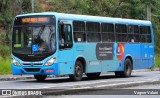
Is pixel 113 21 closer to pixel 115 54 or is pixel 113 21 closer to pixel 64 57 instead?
pixel 115 54

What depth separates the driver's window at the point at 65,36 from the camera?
68.8 ft

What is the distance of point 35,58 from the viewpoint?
68.3 ft

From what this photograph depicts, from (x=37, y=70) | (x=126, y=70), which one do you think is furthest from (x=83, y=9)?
(x=37, y=70)

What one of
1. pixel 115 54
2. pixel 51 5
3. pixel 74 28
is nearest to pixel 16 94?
pixel 74 28

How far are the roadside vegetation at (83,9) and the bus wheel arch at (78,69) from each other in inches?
490

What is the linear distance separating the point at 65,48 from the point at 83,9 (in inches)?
949

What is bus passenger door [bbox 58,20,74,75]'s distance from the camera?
20891 millimetres

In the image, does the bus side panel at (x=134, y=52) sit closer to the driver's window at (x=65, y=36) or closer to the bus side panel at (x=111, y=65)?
the bus side panel at (x=111, y=65)

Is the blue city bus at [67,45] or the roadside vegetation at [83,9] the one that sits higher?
the roadside vegetation at [83,9]

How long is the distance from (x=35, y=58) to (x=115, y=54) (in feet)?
18.8

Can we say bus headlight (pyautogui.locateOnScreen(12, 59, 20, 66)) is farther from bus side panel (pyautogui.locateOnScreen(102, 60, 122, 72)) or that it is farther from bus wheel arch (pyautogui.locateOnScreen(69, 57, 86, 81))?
bus side panel (pyautogui.locateOnScreen(102, 60, 122, 72))

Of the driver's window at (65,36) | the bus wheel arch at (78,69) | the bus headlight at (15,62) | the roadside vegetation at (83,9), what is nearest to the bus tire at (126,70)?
the bus wheel arch at (78,69)

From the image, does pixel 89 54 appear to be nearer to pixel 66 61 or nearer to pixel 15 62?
pixel 66 61

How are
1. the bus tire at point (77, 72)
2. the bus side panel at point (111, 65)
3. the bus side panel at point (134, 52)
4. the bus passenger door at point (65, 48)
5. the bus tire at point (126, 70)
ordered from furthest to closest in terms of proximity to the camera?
A: the bus side panel at point (134, 52) < the bus tire at point (126, 70) < the bus side panel at point (111, 65) < the bus tire at point (77, 72) < the bus passenger door at point (65, 48)
